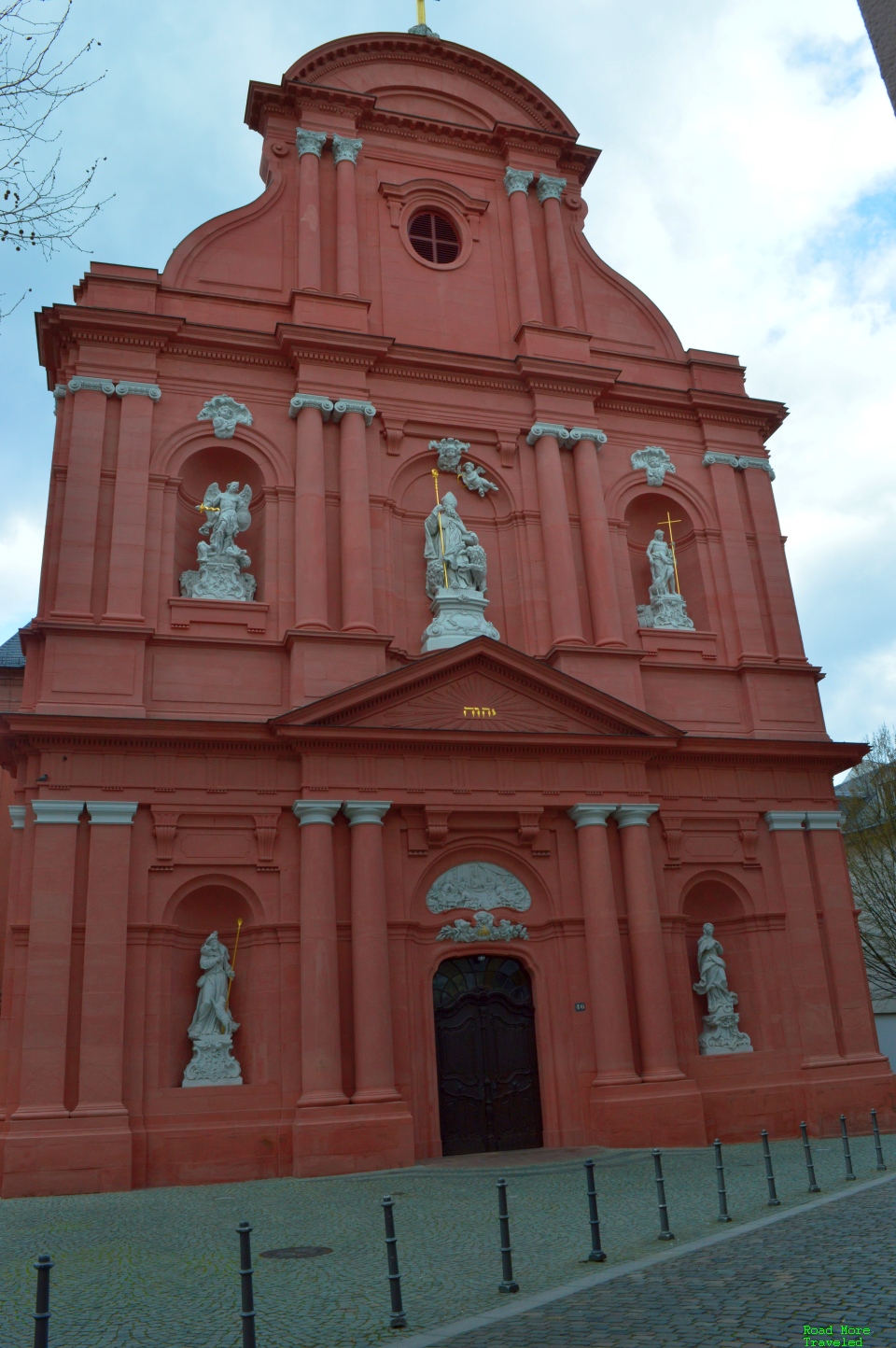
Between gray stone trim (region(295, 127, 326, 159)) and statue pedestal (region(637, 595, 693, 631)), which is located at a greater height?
gray stone trim (region(295, 127, 326, 159))

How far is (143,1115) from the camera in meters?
15.9

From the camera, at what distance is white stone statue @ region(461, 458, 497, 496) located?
2166 centimetres

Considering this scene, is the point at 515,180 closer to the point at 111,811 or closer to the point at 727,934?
the point at 111,811

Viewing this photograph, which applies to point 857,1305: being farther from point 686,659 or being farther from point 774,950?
point 686,659

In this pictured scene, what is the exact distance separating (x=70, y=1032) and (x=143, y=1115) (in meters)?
1.57

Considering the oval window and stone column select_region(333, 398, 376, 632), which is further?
the oval window

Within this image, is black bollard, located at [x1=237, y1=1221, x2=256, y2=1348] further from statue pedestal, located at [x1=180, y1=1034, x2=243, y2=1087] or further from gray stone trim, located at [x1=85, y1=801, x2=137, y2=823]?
gray stone trim, located at [x1=85, y1=801, x2=137, y2=823]

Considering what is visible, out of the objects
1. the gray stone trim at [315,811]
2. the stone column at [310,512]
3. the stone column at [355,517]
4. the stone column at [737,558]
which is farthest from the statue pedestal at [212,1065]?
the stone column at [737,558]

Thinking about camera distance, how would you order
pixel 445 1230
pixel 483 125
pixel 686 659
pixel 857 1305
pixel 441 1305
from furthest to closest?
pixel 483 125 → pixel 686 659 → pixel 445 1230 → pixel 441 1305 → pixel 857 1305

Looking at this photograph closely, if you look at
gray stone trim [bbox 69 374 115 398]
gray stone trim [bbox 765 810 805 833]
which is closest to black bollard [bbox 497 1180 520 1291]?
gray stone trim [bbox 765 810 805 833]

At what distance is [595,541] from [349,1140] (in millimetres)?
11499

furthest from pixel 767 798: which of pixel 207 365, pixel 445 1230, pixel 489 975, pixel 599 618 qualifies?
pixel 207 365

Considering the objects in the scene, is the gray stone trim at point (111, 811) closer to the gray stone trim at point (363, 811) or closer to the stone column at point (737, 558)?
the gray stone trim at point (363, 811)

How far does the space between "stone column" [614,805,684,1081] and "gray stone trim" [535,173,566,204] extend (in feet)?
45.4
